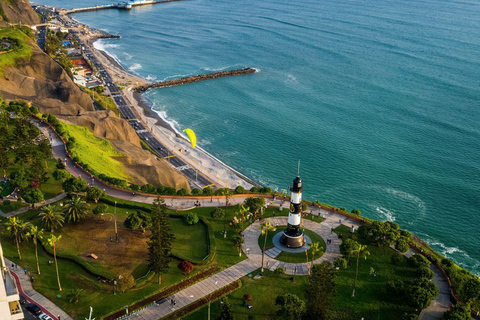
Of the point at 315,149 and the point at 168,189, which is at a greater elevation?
the point at 168,189

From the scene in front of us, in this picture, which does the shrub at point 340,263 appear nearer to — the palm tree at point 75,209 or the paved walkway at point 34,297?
the paved walkway at point 34,297

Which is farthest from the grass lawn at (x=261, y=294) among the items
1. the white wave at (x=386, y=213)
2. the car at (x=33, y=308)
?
the white wave at (x=386, y=213)

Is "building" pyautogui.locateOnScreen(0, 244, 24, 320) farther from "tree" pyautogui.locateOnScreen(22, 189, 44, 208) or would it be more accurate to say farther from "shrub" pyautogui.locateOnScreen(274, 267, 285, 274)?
"shrub" pyautogui.locateOnScreen(274, 267, 285, 274)

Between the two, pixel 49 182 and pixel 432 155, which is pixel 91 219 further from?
pixel 432 155

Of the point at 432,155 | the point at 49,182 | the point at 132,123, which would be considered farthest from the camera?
the point at 132,123

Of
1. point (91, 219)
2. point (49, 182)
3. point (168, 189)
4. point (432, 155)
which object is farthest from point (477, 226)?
point (49, 182)

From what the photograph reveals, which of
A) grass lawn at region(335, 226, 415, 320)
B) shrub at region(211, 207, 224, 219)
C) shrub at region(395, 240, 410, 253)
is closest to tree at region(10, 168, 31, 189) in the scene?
shrub at region(211, 207, 224, 219)
